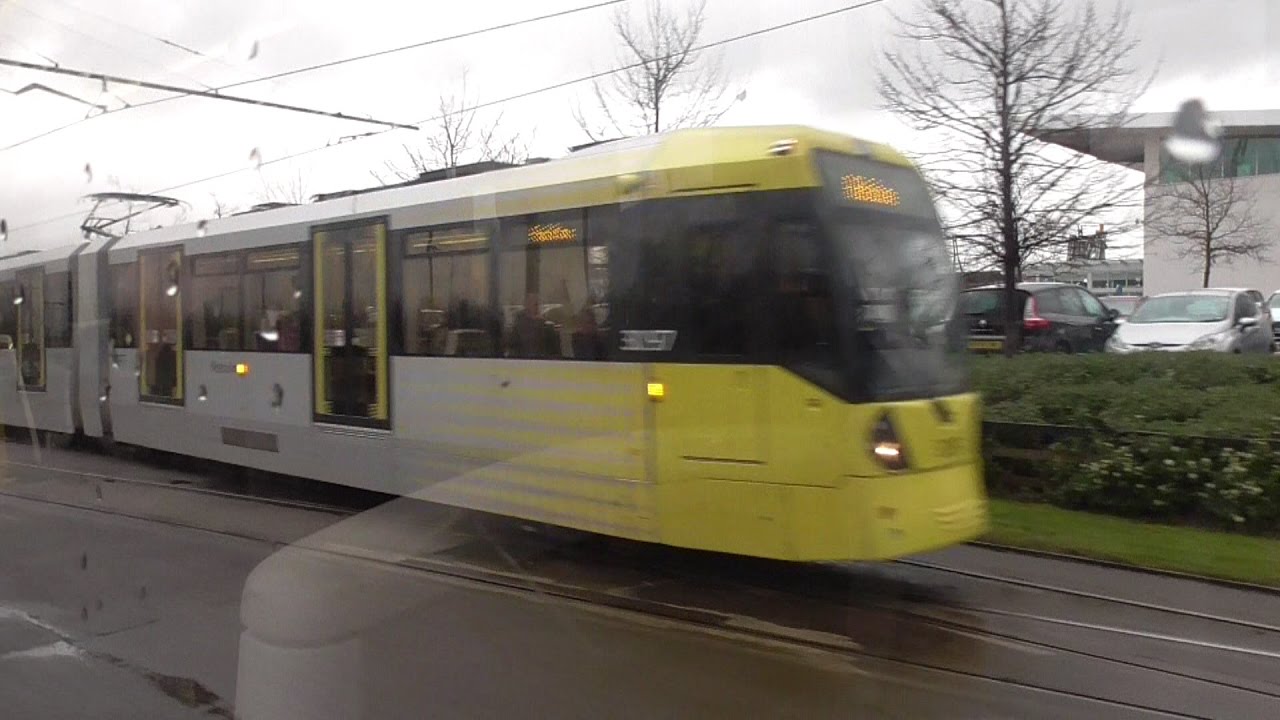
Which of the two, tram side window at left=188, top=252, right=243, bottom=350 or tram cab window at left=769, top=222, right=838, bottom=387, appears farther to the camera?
tram side window at left=188, top=252, right=243, bottom=350

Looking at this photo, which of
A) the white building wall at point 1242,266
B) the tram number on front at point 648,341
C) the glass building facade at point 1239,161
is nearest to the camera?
the tram number on front at point 648,341

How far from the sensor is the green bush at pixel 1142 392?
422 inches

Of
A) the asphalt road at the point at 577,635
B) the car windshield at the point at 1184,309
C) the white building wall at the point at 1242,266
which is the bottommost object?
the asphalt road at the point at 577,635

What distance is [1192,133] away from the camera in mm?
13664

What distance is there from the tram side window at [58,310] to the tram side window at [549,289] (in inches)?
420

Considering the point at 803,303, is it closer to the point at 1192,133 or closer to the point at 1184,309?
the point at 1192,133

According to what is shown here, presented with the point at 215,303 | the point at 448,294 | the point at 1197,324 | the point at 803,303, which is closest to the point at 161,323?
the point at 215,303

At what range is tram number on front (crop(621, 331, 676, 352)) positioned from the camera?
27.4 feet

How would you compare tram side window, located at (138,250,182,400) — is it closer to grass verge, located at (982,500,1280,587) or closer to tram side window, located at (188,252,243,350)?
tram side window, located at (188,252,243,350)

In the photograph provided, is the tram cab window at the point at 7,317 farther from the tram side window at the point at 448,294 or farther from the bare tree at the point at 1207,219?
the bare tree at the point at 1207,219

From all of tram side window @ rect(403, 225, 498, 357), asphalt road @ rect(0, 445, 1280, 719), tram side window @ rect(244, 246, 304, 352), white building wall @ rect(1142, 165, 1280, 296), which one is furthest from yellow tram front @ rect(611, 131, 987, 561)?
white building wall @ rect(1142, 165, 1280, 296)

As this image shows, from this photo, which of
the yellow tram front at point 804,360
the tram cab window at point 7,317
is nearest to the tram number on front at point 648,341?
the yellow tram front at point 804,360

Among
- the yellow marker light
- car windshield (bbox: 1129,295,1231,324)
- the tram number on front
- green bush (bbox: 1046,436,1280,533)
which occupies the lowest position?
green bush (bbox: 1046,436,1280,533)

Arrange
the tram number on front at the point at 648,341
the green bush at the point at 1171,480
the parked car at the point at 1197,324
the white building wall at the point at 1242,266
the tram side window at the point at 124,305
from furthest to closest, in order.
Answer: the white building wall at the point at 1242,266 < the parked car at the point at 1197,324 < the tram side window at the point at 124,305 < the green bush at the point at 1171,480 < the tram number on front at the point at 648,341
